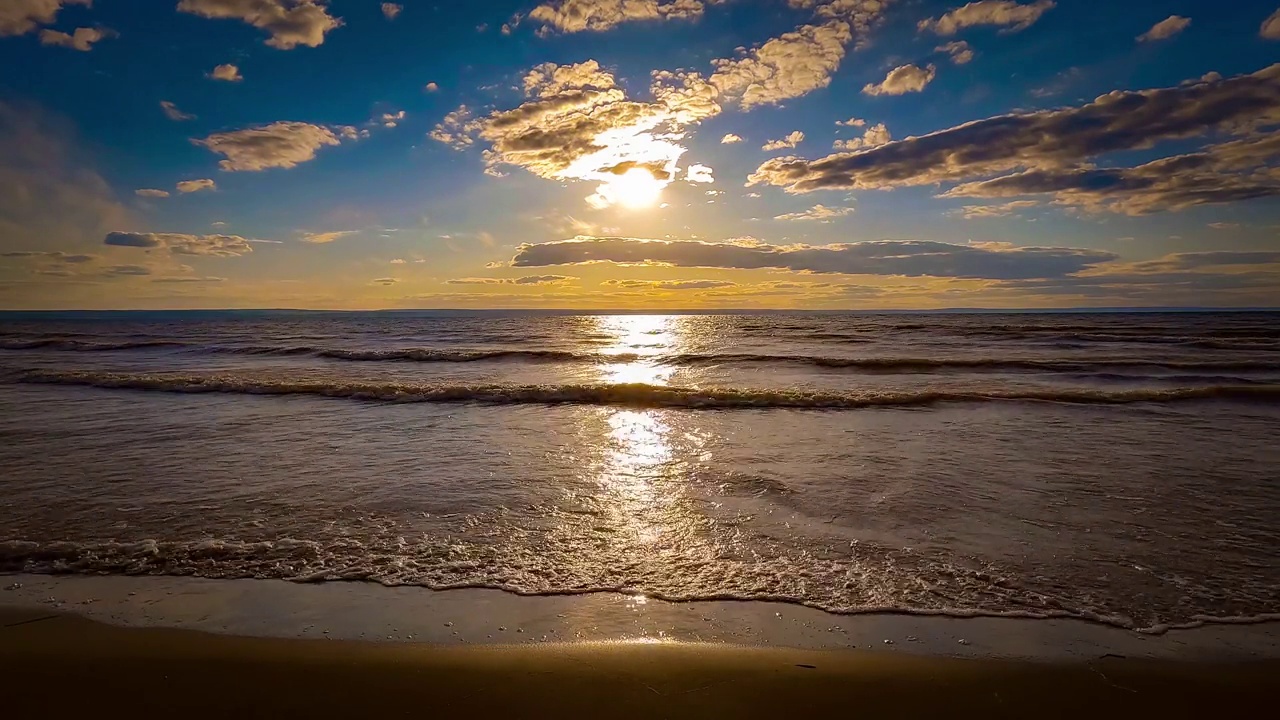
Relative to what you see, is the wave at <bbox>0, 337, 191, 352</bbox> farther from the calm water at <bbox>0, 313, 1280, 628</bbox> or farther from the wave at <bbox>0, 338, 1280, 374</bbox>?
the calm water at <bbox>0, 313, 1280, 628</bbox>

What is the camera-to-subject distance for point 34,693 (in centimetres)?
323

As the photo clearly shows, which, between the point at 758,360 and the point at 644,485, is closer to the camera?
the point at 644,485

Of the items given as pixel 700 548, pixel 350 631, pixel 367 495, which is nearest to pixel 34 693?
pixel 350 631

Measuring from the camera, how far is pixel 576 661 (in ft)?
11.5

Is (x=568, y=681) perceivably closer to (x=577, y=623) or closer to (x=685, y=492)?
(x=577, y=623)

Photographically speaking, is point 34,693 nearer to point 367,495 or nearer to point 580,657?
point 580,657

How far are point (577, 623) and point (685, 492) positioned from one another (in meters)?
3.19

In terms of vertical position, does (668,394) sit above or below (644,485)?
above

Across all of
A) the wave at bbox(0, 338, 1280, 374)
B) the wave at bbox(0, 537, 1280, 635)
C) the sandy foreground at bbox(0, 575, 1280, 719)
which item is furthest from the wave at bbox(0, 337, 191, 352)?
the sandy foreground at bbox(0, 575, 1280, 719)

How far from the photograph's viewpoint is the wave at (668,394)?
1408 cm

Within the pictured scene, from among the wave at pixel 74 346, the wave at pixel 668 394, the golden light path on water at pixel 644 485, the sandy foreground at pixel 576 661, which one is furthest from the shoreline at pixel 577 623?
the wave at pixel 74 346

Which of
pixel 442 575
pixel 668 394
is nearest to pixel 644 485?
pixel 442 575

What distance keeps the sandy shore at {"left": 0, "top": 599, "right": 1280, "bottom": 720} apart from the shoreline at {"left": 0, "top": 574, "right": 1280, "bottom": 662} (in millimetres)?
108

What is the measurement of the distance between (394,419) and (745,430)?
7.16 metres
